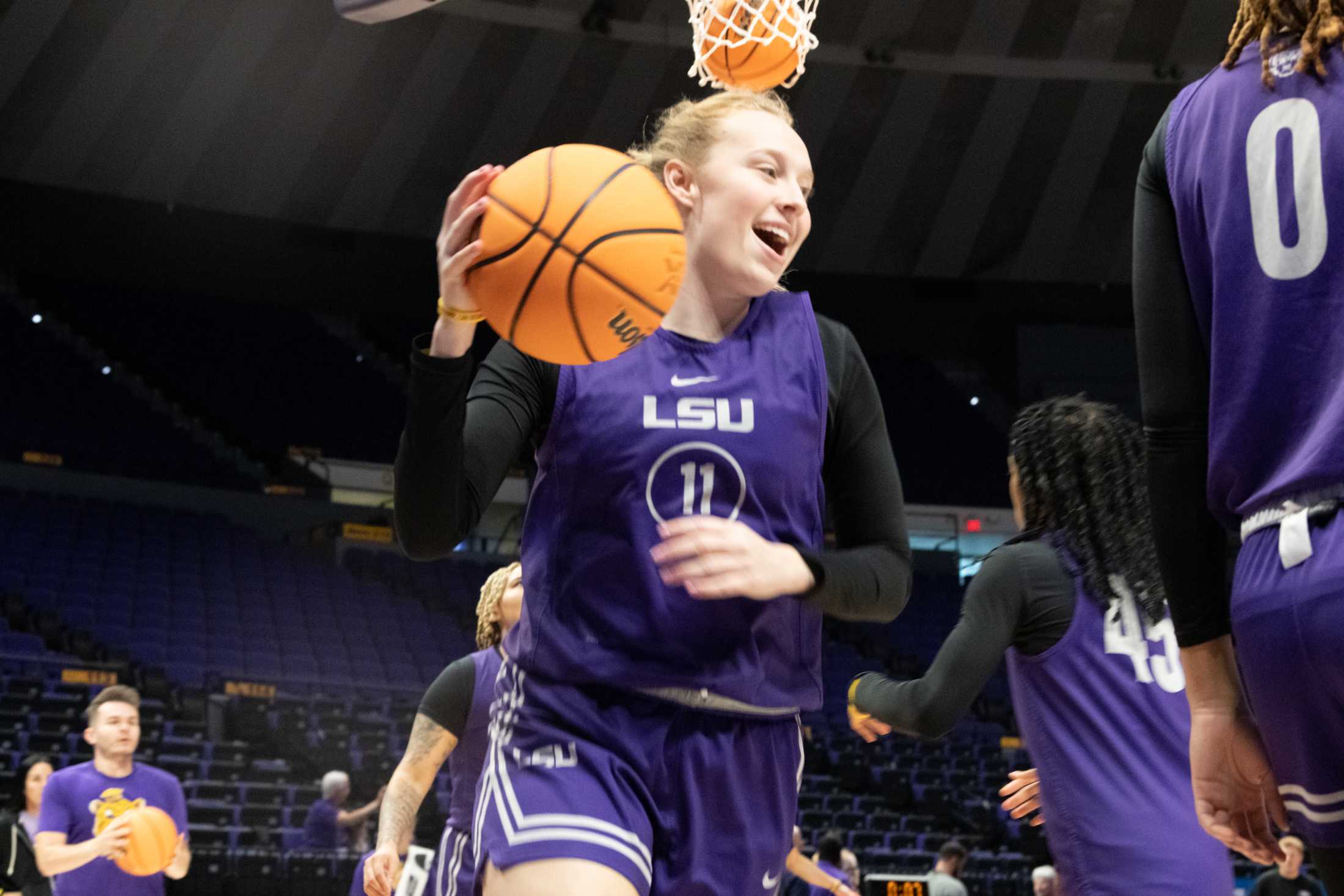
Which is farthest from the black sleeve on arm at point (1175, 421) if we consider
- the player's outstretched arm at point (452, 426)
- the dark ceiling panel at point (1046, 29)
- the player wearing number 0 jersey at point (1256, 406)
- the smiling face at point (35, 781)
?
the dark ceiling panel at point (1046, 29)

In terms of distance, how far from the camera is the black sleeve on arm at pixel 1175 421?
1.71 meters

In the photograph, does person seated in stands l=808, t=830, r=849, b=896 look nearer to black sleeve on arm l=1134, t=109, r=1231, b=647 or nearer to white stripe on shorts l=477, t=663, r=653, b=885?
white stripe on shorts l=477, t=663, r=653, b=885

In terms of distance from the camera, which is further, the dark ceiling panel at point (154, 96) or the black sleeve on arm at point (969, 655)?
the dark ceiling panel at point (154, 96)

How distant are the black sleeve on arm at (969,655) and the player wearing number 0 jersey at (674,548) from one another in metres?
0.35

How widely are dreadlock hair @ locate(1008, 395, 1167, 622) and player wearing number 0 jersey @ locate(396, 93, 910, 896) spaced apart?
1.86ft

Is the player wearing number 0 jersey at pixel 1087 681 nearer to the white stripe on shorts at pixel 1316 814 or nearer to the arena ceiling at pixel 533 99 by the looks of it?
the white stripe on shorts at pixel 1316 814

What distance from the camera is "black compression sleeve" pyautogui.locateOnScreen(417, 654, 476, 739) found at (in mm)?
4383

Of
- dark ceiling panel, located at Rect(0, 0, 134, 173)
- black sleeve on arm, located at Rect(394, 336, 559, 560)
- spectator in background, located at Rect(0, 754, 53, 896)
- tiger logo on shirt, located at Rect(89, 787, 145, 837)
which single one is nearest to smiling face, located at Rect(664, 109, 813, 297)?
black sleeve on arm, located at Rect(394, 336, 559, 560)

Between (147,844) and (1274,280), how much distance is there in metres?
5.60

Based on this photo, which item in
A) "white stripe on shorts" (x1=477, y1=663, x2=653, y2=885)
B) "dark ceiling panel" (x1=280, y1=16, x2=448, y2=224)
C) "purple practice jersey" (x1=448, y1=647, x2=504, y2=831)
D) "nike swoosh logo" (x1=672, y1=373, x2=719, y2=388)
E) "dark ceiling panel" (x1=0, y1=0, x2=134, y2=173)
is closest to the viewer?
"white stripe on shorts" (x1=477, y1=663, x2=653, y2=885)

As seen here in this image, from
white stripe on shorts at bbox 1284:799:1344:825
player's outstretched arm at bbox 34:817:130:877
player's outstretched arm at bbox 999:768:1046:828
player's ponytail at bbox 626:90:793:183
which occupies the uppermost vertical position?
player's ponytail at bbox 626:90:793:183

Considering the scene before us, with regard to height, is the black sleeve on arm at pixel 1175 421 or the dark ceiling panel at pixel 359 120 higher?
the dark ceiling panel at pixel 359 120

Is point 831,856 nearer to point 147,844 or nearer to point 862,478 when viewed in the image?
point 147,844

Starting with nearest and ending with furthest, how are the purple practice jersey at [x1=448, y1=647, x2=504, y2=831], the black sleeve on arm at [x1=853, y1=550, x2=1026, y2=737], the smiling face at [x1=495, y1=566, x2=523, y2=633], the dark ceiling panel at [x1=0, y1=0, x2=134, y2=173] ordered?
the black sleeve on arm at [x1=853, y1=550, x2=1026, y2=737]
the purple practice jersey at [x1=448, y1=647, x2=504, y2=831]
the smiling face at [x1=495, y1=566, x2=523, y2=633]
the dark ceiling panel at [x1=0, y1=0, x2=134, y2=173]
